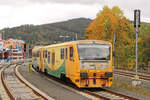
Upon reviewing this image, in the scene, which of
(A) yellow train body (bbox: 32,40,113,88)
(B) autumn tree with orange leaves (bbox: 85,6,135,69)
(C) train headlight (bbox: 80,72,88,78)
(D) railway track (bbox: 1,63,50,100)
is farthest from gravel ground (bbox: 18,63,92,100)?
(B) autumn tree with orange leaves (bbox: 85,6,135,69)

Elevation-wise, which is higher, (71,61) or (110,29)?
(110,29)

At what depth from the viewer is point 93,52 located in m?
16.0

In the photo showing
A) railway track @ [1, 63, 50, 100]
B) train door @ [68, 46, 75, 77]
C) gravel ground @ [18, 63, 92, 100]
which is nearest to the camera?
railway track @ [1, 63, 50, 100]

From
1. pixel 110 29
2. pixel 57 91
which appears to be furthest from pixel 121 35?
pixel 57 91

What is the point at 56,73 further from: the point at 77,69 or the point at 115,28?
the point at 115,28

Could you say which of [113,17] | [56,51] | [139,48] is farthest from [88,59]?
[113,17]

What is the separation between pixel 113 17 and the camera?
57375 millimetres

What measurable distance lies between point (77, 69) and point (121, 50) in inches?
1237

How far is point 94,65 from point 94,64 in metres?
0.06

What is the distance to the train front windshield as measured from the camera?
52.2ft

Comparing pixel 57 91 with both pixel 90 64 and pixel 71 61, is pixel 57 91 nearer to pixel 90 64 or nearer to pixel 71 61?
pixel 71 61

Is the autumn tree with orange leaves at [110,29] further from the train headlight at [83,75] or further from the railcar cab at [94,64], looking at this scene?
A: the train headlight at [83,75]

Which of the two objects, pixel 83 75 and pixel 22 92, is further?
pixel 22 92

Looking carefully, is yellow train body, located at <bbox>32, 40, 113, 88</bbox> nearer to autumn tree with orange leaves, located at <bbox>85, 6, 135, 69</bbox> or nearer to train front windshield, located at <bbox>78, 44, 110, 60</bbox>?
train front windshield, located at <bbox>78, 44, 110, 60</bbox>
